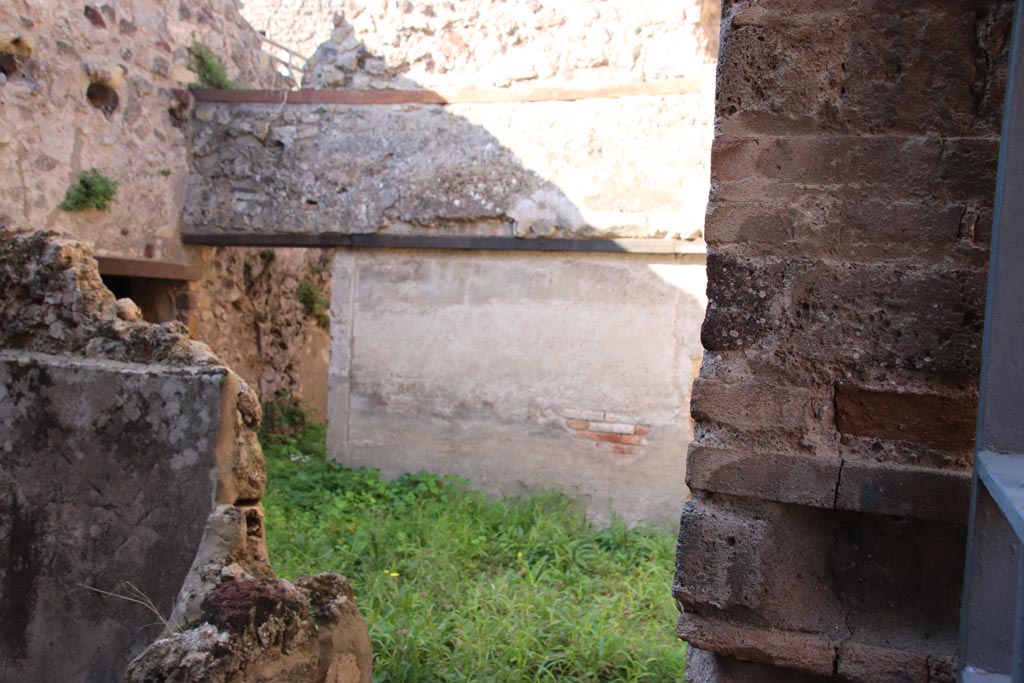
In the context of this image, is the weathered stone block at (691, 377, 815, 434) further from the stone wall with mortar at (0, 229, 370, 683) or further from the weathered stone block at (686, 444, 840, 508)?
the stone wall with mortar at (0, 229, 370, 683)

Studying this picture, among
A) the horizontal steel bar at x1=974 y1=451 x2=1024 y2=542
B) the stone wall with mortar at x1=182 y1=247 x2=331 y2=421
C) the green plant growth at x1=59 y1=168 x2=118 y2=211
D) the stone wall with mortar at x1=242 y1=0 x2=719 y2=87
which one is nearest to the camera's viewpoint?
the horizontal steel bar at x1=974 y1=451 x2=1024 y2=542

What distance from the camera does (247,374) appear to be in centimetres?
855

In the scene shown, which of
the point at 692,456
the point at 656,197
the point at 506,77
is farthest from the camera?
the point at 506,77

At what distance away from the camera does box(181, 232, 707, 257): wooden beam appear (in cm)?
624

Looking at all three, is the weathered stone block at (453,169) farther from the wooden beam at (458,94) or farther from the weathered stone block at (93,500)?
the weathered stone block at (93,500)

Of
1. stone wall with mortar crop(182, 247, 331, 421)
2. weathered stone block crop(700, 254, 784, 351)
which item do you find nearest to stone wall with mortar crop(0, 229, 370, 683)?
weathered stone block crop(700, 254, 784, 351)

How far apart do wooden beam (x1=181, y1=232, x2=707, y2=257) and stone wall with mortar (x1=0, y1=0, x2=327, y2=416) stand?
0.52 metres

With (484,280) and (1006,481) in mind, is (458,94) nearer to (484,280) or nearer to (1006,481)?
(484,280)

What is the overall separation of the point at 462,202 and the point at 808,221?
16.6 feet

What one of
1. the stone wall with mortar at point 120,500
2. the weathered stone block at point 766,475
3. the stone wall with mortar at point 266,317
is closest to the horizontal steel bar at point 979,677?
the weathered stone block at point 766,475

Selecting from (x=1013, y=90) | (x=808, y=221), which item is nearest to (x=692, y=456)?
(x=808, y=221)

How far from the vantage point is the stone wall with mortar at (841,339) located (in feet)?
5.43

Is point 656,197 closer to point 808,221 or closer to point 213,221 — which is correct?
point 213,221

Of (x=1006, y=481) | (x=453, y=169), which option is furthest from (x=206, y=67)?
(x=1006, y=481)
